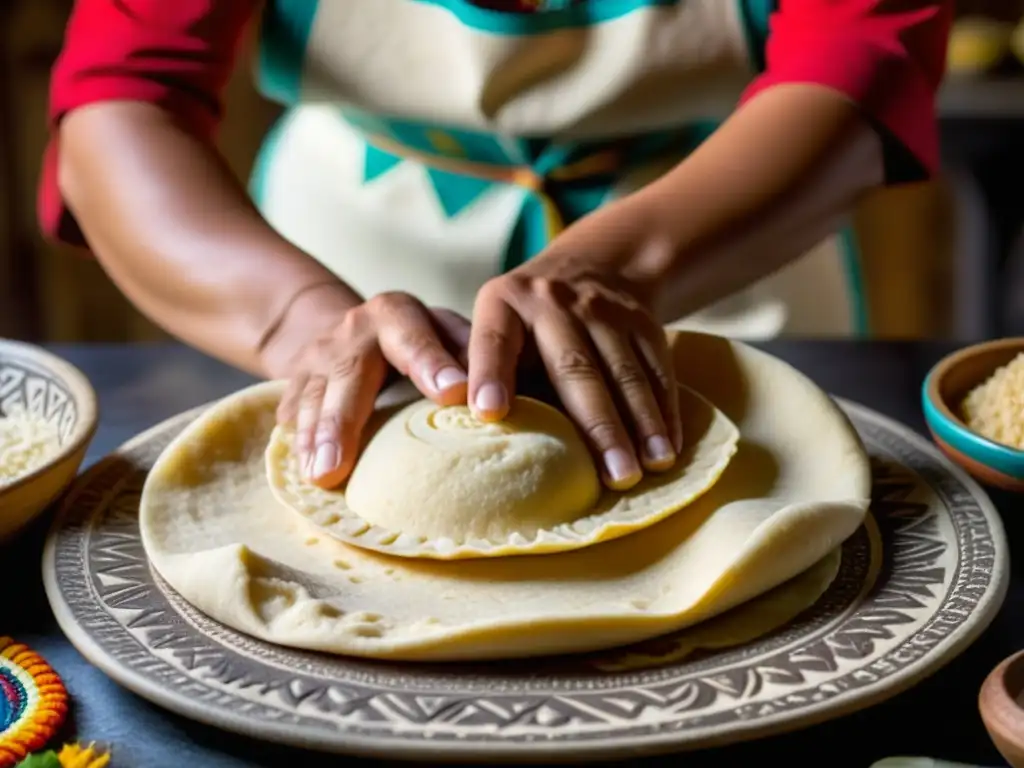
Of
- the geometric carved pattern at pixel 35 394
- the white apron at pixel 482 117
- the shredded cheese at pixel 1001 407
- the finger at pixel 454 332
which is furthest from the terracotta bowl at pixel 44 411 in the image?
the shredded cheese at pixel 1001 407

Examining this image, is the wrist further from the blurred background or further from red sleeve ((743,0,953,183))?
the blurred background

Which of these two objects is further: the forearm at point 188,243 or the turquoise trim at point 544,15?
the turquoise trim at point 544,15

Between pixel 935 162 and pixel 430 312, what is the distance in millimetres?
540

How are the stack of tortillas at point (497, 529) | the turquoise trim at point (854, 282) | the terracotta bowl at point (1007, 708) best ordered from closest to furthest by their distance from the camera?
the terracotta bowl at point (1007, 708) < the stack of tortillas at point (497, 529) < the turquoise trim at point (854, 282)

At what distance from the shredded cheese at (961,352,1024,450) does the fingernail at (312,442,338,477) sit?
41cm

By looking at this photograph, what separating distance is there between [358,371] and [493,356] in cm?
9

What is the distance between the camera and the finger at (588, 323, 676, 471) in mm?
819

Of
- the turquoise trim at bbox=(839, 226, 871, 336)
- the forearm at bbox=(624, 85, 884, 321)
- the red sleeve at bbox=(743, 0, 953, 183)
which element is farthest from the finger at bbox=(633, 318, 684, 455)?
the turquoise trim at bbox=(839, 226, 871, 336)

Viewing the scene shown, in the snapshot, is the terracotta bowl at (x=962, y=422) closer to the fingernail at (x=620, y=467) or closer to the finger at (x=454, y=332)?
the fingernail at (x=620, y=467)

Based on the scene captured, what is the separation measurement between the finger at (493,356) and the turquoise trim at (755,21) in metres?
0.49

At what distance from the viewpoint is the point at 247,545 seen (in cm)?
75

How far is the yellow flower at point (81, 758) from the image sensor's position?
593mm

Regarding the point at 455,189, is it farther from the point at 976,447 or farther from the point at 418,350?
→ the point at 976,447

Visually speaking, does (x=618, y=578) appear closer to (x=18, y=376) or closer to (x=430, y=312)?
(x=430, y=312)
